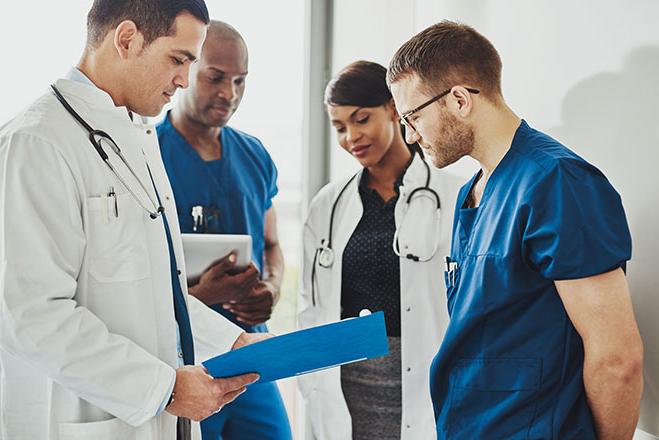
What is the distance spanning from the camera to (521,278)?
3.97 ft

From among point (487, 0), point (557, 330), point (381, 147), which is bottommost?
point (557, 330)

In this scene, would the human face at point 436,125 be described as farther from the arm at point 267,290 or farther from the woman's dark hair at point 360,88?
the arm at point 267,290

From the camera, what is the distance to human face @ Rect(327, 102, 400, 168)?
2.08 m

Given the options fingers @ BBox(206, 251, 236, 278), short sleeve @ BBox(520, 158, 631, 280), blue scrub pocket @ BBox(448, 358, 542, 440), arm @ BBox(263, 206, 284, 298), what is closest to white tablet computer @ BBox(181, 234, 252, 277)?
fingers @ BBox(206, 251, 236, 278)

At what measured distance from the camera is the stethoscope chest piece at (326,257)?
6.93 feet

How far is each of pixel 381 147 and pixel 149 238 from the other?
3.07 ft

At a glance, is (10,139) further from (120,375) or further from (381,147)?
(381,147)

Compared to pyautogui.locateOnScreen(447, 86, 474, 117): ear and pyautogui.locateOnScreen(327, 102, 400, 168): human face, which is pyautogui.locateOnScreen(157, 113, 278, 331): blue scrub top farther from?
pyautogui.locateOnScreen(447, 86, 474, 117): ear

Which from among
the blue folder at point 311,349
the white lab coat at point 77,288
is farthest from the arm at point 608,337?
the white lab coat at point 77,288

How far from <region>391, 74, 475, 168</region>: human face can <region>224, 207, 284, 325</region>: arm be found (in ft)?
3.09

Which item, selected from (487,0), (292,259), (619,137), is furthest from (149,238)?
(292,259)

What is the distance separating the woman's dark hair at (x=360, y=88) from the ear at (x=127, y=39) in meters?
0.80

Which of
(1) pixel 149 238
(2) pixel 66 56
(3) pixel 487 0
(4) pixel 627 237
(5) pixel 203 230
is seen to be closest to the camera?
(4) pixel 627 237

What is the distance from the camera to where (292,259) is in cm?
300
